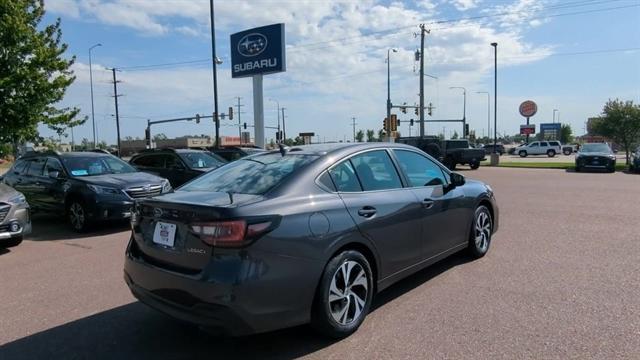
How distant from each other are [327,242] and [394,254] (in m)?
1.02

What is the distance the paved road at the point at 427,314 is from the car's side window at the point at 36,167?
3903mm

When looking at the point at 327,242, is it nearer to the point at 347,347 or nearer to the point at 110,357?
the point at 347,347

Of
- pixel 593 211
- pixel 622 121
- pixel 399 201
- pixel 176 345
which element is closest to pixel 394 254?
pixel 399 201

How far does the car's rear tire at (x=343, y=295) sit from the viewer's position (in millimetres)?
3930

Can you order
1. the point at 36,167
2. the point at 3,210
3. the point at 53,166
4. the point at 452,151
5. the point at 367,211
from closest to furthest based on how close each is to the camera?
the point at 367,211, the point at 3,210, the point at 53,166, the point at 36,167, the point at 452,151

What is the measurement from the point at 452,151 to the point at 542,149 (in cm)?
3314

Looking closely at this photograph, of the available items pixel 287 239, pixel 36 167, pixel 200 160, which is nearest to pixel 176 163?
pixel 200 160

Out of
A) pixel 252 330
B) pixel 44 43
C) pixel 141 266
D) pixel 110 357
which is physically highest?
pixel 44 43

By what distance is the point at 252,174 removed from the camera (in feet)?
14.9

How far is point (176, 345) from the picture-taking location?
13.3 feet

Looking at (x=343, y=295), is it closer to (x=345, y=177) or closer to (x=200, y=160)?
(x=345, y=177)

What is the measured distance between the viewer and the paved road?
3895 millimetres

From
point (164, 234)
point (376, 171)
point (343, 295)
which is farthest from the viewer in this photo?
point (376, 171)

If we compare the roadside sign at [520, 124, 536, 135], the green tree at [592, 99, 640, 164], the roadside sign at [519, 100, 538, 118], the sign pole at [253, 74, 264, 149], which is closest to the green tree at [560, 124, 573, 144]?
the roadside sign at [520, 124, 536, 135]
